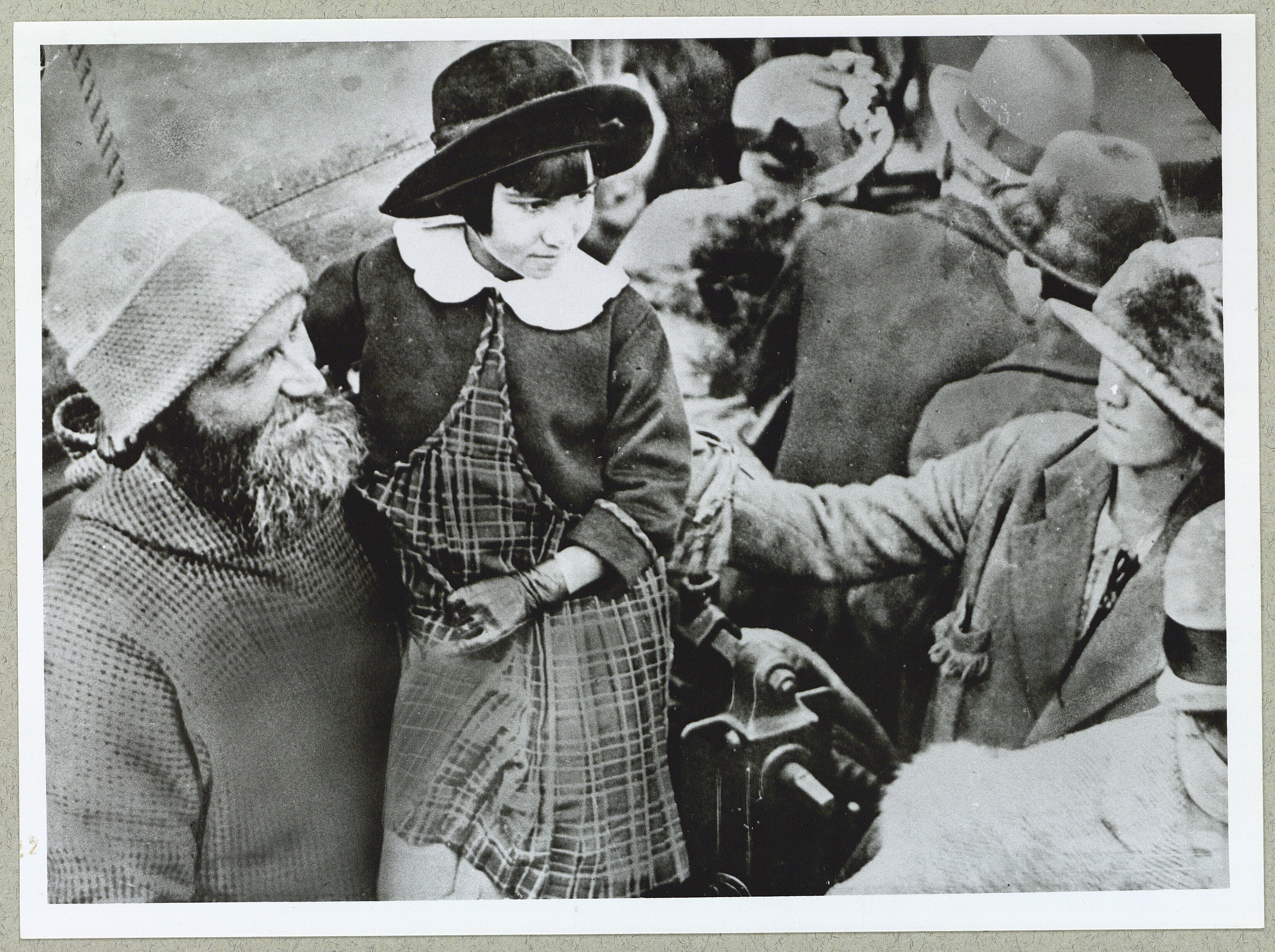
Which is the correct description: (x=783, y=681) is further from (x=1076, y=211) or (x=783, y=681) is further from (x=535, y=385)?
(x=1076, y=211)

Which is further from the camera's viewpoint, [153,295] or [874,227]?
[874,227]

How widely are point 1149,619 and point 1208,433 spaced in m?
0.26

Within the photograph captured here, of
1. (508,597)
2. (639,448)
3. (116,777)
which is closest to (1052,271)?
(639,448)

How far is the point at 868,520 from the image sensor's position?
1391 millimetres

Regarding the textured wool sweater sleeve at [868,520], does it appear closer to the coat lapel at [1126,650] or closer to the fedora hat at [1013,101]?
the coat lapel at [1126,650]

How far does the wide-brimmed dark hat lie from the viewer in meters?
1.33

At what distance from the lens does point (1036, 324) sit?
140 cm

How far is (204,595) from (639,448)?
0.57 meters

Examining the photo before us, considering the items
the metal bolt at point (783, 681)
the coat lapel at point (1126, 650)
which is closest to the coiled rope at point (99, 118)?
the metal bolt at point (783, 681)

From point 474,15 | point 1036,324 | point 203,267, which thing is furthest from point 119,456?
point 1036,324

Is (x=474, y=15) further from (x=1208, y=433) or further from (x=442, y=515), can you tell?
(x=1208, y=433)

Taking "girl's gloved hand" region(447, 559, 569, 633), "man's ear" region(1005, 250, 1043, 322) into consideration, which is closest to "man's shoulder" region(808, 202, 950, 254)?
"man's ear" region(1005, 250, 1043, 322)

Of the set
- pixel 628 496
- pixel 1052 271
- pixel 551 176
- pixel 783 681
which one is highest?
pixel 551 176

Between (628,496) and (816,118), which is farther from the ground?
(816,118)
